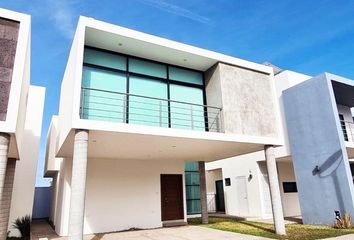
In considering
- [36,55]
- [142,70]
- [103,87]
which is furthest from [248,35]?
[36,55]

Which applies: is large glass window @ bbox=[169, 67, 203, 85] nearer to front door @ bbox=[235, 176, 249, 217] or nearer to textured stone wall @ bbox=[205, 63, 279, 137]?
textured stone wall @ bbox=[205, 63, 279, 137]

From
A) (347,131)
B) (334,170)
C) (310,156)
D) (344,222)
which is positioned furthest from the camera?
(347,131)

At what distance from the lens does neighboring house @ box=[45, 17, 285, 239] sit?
8.46m

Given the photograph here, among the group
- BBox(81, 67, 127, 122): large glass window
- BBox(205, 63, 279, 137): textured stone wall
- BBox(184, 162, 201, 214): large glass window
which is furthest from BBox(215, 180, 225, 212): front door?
BBox(81, 67, 127, 122): large glass window

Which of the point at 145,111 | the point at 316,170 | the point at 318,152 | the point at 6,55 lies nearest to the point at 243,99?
the point at 145,111

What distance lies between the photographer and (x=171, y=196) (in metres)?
13.3

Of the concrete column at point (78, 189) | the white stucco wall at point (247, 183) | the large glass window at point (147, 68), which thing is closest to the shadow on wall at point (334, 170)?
the white stucco wall at point (247, 183)

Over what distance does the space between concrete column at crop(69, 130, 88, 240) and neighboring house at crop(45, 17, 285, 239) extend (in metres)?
0.03

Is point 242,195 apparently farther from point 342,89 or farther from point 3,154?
point 3,154

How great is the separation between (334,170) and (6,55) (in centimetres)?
1277

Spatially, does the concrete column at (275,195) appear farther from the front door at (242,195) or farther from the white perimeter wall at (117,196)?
the front door at (242,195)

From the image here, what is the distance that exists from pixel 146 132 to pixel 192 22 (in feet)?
26.0

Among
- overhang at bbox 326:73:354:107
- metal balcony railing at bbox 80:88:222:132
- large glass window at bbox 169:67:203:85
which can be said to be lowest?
metal balcony railing at bbox 80:88:222:132

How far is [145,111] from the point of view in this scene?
31.8 feet
